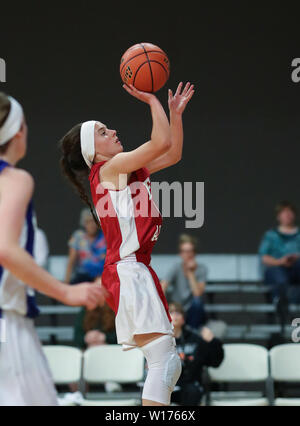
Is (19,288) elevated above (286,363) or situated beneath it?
elevated above

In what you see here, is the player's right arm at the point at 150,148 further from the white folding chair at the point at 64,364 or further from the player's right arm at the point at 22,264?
the white folding chair at the point at 64,364

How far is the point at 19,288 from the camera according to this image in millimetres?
2619

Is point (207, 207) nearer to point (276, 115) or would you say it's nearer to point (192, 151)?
point (192, 151)

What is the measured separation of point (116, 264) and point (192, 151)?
6807mm

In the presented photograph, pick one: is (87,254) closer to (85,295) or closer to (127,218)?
(127,218)

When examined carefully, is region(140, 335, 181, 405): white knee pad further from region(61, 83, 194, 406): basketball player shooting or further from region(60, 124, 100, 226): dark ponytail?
region(60, 124, 100, 226): dark ponytail

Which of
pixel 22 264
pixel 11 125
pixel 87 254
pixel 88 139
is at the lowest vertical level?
pixel 87 254

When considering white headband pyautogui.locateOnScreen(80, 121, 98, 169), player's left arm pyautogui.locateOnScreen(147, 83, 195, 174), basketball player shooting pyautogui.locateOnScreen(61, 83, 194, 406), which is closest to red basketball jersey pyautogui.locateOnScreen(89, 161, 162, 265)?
basketball player shooting pyautogui.locateOnScreen(61, 83, 194, 406)

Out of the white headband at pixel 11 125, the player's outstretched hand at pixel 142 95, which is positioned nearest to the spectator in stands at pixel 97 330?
the player's outstretched hand at pixel 142 95

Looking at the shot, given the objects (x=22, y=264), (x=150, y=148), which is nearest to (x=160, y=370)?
(x=150, y=148)

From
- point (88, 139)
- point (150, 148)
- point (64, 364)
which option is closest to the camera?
point (150, 148)

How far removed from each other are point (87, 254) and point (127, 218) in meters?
4.76

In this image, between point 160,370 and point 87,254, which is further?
point 87,254
